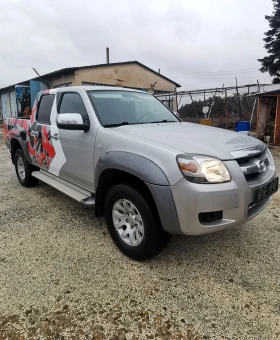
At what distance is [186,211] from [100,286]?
1033mm

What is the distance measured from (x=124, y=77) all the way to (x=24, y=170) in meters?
14.9

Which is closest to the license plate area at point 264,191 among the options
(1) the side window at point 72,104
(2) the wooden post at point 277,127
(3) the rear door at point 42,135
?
(1) the side window at point 72,104

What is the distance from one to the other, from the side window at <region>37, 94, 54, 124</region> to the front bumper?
2.67 m

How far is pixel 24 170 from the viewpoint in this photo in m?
5.08

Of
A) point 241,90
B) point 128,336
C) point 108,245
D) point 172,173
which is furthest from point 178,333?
point 241,90

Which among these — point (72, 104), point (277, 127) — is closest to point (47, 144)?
point (72, 104)

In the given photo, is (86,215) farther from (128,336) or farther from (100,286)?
(128,336)

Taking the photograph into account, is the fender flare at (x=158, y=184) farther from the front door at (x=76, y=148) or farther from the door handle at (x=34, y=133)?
the door handle at (x=34, y=133)

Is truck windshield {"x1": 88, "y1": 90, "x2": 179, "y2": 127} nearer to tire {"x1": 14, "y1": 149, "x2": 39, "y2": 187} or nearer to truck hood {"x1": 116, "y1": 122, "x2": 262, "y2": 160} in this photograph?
truck hood {"x1": 116, "y1": 122, "x2": 262, "y2": 160}

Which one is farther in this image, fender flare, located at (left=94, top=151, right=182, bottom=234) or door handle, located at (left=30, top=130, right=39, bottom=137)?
door handle, located at (left=30, top=130, right=39, bottom=137)

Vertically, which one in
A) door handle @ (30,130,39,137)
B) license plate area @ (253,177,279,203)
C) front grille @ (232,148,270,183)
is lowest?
license plate area @ (253,177,279,203)

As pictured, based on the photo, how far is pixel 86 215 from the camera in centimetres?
394

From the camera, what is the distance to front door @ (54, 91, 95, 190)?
3.11 meters

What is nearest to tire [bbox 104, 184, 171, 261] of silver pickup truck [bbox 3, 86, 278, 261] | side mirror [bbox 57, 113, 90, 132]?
silver pickup truck [bbox 3, 86, 278, 261]
